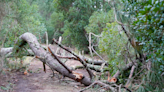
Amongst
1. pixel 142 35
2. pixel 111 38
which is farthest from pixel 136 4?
pixel 111 38

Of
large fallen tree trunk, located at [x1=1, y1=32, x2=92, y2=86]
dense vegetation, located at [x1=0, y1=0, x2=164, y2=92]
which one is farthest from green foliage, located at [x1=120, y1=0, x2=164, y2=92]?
large fallen tree trunk, located at [x1=1, y1=32, x2=92, y2=86]

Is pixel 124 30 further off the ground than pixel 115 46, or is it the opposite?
pixel 124 30

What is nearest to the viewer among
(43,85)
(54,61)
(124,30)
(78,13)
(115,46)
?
(124,30)

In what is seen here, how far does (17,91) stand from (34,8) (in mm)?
8091

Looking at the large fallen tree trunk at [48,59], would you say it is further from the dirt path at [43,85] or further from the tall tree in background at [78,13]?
the tall tree in background at [78,13]

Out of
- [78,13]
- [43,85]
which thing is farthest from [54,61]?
[78,13]

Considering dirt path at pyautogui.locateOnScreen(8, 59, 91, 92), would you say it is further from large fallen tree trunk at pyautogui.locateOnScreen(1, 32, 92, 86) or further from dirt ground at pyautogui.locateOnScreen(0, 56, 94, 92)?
Result: large fallen tree trunk at pyautogui.locateOnScreen(1, 32, 92, 86)

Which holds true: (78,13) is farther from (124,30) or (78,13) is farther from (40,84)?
(124,30)

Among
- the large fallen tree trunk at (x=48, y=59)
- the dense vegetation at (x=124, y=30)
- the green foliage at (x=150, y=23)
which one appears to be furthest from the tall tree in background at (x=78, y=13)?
the green foliage at (x=150, y=23)

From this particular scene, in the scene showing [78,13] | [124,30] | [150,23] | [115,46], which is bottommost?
[115,46]

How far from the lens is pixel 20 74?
20.8ft

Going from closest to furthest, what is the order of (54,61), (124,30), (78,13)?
1. (124,30)
2. (54,61)
3. (78,13)

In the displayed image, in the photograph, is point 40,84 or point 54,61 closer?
point 40,84

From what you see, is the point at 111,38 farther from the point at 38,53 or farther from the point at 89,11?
the point at 89,11
